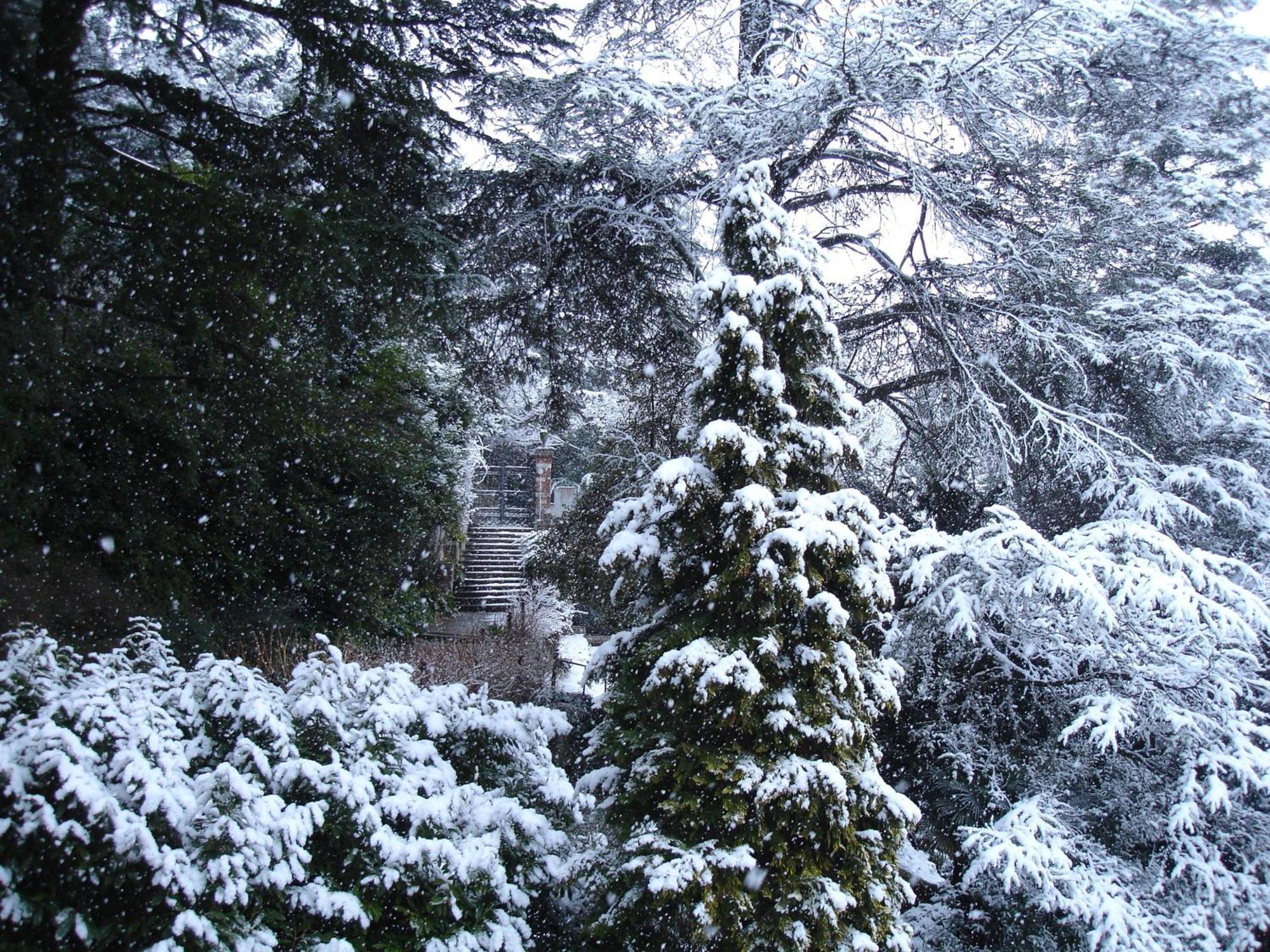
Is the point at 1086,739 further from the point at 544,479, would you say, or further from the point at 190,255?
the point at 544,479

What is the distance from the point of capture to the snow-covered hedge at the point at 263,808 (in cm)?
244

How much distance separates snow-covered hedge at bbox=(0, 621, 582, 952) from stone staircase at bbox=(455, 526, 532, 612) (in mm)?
Result: 10184

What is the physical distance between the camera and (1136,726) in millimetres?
4797

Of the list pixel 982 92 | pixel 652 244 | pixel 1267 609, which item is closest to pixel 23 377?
pixel 652 244

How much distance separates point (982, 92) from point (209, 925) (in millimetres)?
6712

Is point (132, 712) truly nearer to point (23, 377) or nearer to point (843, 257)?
point (23, 377)

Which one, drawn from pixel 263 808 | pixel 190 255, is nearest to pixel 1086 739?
pixel 263 808

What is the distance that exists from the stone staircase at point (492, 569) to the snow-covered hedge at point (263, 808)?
401 inches

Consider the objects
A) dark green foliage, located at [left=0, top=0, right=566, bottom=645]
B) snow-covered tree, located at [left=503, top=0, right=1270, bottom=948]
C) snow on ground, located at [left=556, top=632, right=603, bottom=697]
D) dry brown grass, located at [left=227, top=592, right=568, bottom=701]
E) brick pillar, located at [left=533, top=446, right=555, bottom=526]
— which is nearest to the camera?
dark green foliage, located at [left=0, top=0, right=566, bottom=645]

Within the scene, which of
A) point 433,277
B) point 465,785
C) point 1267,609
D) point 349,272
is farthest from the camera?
point 433,277

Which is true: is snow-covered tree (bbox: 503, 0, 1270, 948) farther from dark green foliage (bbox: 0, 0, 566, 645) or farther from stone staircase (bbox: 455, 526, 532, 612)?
stone staircase (bbox: 455, 526, 532, 612)

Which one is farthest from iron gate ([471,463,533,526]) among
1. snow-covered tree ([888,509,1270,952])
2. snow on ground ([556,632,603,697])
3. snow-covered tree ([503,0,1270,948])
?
snow-covered tree ([888,509,1270,952])

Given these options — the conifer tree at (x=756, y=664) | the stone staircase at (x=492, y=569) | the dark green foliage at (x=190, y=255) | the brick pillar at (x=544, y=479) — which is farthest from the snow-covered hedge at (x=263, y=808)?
the brick pillar at (x=544, y=479)

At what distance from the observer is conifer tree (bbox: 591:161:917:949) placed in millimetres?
3096
